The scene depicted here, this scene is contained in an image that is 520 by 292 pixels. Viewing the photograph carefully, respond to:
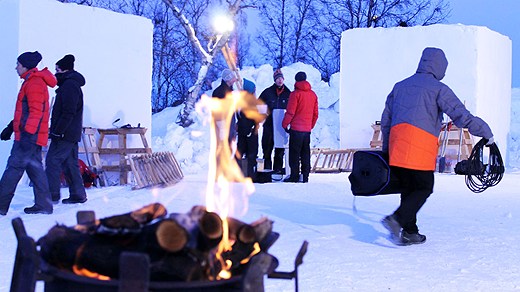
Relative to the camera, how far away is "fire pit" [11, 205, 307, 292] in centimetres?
233

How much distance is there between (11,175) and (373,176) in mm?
3807

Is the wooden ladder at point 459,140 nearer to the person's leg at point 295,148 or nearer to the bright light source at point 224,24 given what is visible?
the person's leg at point 295,148

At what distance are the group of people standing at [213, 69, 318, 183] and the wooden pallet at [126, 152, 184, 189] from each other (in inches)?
46.2

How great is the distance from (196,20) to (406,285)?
25848mm

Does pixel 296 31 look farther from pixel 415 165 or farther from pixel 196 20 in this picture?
pixel 415 165

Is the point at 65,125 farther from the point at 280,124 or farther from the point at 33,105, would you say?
the point at 280,124

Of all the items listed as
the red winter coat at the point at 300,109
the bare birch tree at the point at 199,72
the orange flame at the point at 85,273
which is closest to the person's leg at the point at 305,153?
the red winter coat at the point at 300,109

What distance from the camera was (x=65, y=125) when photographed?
7766 mm

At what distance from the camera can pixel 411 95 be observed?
5.75 meters

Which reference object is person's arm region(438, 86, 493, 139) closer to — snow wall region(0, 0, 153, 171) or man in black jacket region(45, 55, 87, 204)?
man in black jacket region(45, 55, 87, 204)

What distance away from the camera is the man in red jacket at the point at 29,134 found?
7.11m

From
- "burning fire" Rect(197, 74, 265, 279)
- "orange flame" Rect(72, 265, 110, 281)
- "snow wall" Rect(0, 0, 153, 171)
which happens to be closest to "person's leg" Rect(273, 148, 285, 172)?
"burning fire" Rect(197, 74, 265, 279)

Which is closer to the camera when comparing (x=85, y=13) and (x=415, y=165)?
(x=415, y=165)

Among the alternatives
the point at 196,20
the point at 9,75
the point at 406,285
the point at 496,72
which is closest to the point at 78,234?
the point at 406,285
